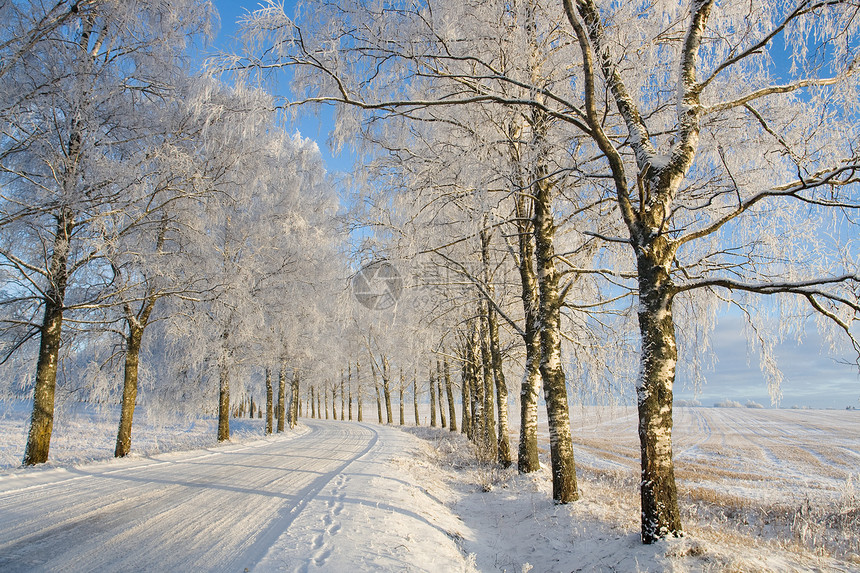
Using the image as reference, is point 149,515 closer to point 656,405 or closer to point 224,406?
point 656,405

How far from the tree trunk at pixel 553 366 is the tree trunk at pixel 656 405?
1869mm

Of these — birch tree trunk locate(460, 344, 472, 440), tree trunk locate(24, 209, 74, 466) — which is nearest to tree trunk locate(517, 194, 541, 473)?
tree trunk locate(24, 209, 74, 466)

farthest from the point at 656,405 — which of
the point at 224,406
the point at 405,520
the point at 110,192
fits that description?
the point at 224,406

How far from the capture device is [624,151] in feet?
22.8

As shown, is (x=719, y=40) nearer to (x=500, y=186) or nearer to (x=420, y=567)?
(x=500, y=186)

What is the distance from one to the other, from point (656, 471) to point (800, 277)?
144 inches

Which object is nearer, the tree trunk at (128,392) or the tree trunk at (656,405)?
the tree trunk at (656,405)

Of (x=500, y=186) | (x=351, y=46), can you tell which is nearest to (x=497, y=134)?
(x=500, y=186)

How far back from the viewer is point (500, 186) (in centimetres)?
695

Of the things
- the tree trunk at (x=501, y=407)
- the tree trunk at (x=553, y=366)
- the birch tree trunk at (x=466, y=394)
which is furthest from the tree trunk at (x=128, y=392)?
the birch tree trunk at (x=466, y=394)

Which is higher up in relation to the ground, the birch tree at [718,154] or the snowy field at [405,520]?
the birch tree at [718,154]

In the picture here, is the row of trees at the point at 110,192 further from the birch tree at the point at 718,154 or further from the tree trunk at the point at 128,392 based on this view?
the birch tree at the point at 718,154

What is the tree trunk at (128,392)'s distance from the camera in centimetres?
1071

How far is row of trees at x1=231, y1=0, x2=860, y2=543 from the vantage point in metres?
4.27
